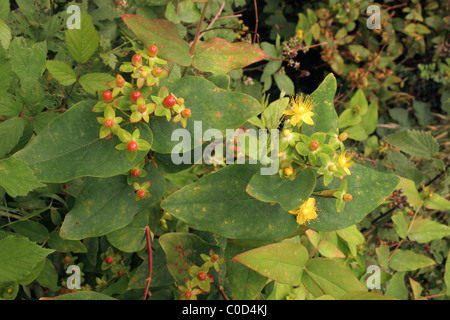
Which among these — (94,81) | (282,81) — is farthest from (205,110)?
(282,81)

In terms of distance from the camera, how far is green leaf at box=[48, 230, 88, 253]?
0.70 m

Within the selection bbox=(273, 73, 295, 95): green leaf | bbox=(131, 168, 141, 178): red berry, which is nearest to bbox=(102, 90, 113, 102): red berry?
bbox=(131, 168, 141, 178): red berry

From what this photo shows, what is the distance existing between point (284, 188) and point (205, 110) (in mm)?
181

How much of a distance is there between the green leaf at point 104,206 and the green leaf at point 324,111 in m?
0.30

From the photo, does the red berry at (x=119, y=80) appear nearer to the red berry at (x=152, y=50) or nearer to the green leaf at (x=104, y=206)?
the red berry at (x=152, y=50)

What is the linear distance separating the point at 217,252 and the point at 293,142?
31 centimetres

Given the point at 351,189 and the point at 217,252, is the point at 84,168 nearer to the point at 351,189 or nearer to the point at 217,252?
the point at 217,252

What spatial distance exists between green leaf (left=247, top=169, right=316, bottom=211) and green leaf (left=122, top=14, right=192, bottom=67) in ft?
0.82

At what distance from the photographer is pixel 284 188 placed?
54cm

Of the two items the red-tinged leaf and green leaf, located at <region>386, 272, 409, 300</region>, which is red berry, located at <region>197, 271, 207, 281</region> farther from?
green leaf, located at <region>386, 272, 409, 300</region>

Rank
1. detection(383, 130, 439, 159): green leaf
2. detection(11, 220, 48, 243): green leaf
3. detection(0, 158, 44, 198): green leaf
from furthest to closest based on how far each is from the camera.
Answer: detection(383, 130, 439, 159): green leaf
detection(11, 220, 48, 243): green leaf
detection(0, 158, 44, 198): green leaf

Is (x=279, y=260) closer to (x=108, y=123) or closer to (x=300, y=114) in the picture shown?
(x=300, y=114)

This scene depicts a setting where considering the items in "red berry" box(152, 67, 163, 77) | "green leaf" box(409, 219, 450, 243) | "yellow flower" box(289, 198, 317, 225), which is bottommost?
"green leaf" box(409, 219, 450, 243)
